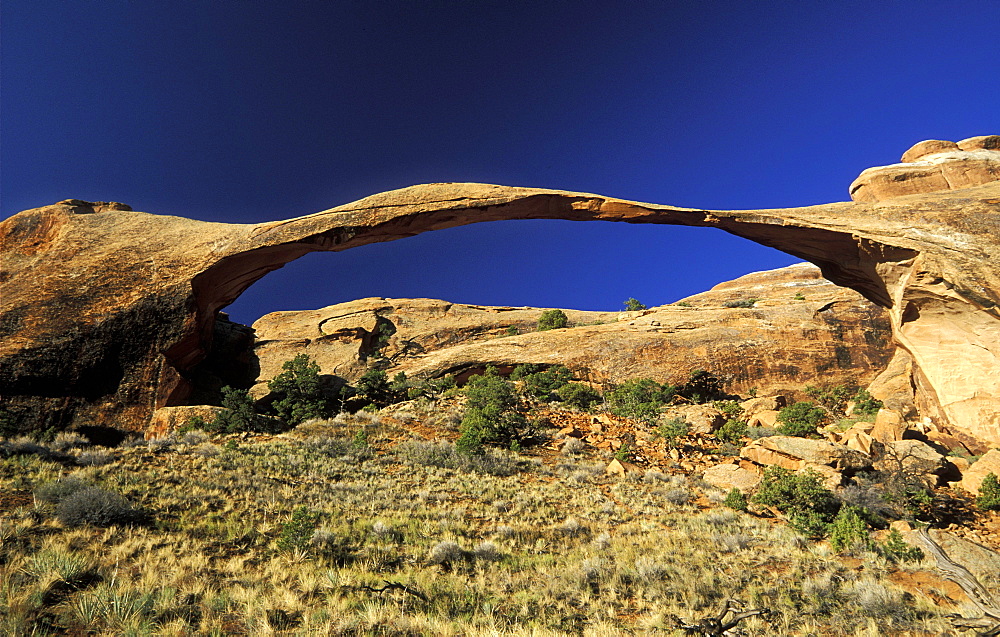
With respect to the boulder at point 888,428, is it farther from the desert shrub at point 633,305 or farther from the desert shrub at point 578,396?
the desert shrub at point 633,305

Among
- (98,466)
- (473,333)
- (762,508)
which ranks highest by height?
(473,333)

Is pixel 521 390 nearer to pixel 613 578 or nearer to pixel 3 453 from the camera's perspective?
pixel 613 578

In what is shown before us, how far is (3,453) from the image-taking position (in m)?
8.99

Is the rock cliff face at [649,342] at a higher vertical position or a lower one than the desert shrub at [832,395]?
higher

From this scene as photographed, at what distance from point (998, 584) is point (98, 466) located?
57.5 feet

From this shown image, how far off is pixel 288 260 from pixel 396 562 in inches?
491

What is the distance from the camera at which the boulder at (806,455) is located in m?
12.1

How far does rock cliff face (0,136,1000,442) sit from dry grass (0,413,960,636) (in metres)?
3.76

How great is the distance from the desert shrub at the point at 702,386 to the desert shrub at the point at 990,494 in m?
13.9

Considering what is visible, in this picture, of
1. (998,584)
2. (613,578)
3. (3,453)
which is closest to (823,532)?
(998,584)

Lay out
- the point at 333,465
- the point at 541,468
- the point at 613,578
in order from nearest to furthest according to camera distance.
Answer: the point at 613,578
the point at 333,465
the point at 541,468

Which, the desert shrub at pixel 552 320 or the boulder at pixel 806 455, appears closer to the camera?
the boulder at pixel 806 455

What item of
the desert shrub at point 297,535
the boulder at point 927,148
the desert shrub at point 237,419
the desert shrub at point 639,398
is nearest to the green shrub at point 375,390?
the desert shrub at point 237,419

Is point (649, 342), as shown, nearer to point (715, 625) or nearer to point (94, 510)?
point (715, 625)
